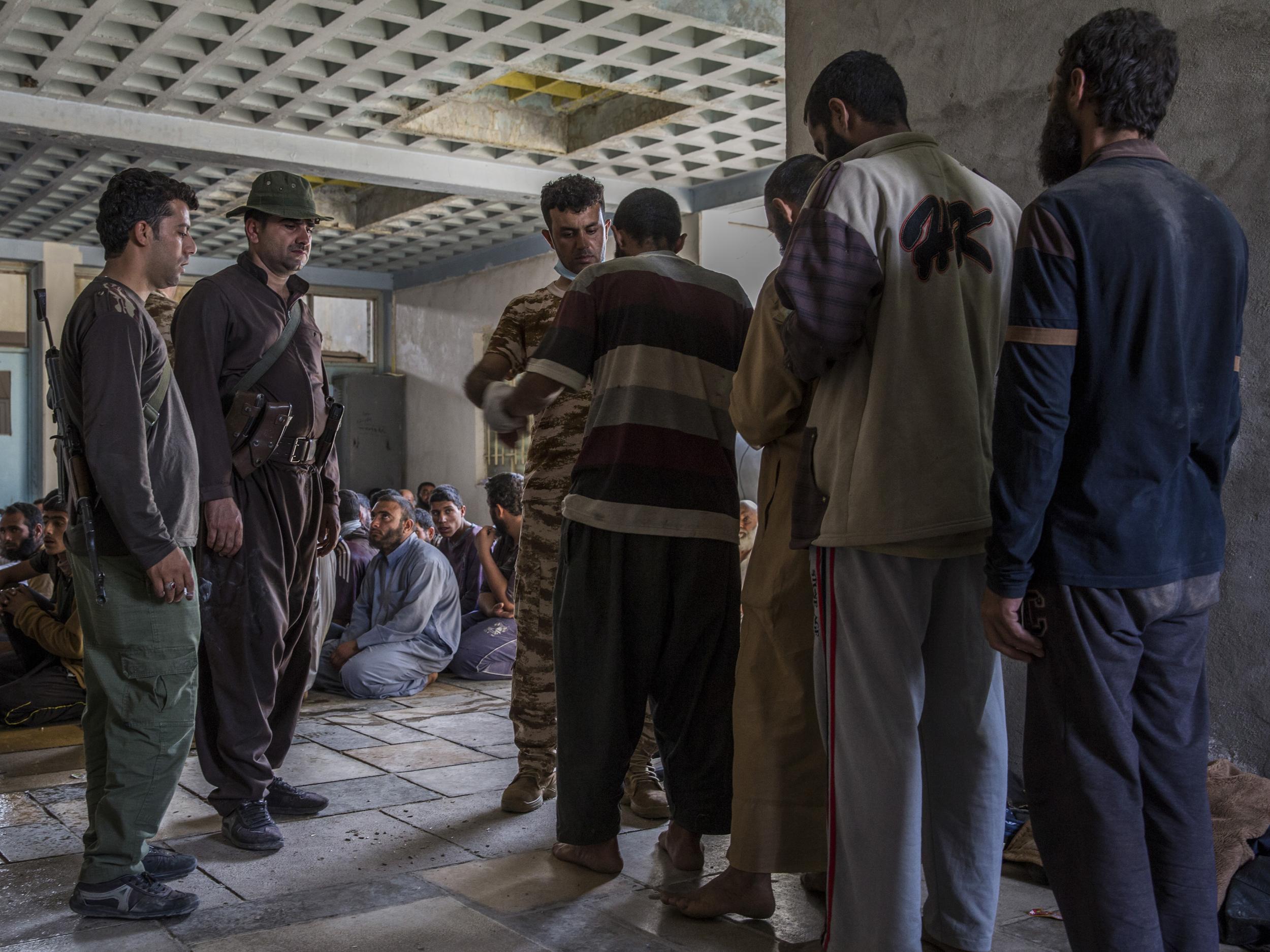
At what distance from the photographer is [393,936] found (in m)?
2.45

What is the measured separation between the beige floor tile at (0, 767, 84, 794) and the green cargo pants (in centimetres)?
133

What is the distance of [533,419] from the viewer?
3.65 meters

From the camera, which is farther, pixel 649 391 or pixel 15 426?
pixel 15 426

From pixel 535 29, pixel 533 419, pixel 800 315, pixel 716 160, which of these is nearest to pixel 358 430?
pixel 716 160

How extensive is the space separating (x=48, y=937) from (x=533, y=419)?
1.87 meters

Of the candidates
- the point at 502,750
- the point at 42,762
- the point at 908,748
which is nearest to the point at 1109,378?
the point at 908,748

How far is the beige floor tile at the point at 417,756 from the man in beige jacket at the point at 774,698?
1899 mm

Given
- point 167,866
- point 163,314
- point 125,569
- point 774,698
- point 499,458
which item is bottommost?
point 167,866

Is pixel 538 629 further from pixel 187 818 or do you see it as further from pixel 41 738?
pixel 41 738

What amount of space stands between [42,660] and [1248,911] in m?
4.70

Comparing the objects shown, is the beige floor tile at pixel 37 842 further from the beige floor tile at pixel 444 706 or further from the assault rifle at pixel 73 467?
the beige floor tile at pixel 444 706

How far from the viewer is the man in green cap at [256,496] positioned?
10.5 ft

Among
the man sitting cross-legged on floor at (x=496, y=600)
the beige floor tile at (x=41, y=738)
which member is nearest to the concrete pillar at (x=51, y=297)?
the man sitting cross-legged on floor at (x=496, y=600)

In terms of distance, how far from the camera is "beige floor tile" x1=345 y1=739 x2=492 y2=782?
415 cm
